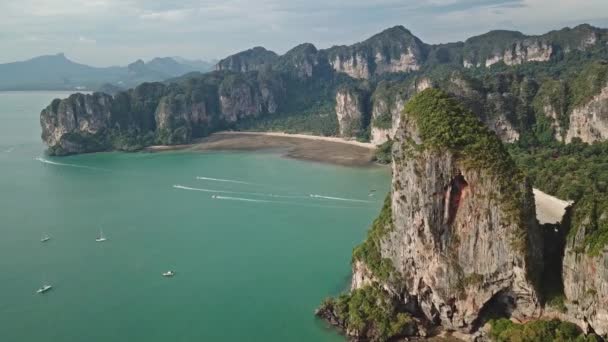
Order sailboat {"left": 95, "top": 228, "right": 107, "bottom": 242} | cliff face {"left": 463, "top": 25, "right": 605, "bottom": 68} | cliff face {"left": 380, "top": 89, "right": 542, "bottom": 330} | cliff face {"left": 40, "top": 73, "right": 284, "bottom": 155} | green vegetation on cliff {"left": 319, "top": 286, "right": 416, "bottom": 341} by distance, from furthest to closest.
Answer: cliff face {"left": 463, "top": 25, "right": 605, "bottom": 68} < cliff face {"left": 40, "top": 73, "right": 284, "bottom": 155} < sailboat {"left": 95, "top": 228, "right": 107, "bottom": 242} < green vegetation on cliff {"left": 319, "top": 286, "right": 416, "bottom": 341} < cliff face {"left": 380, "top": 89, "right": 542, "bottom": 330}

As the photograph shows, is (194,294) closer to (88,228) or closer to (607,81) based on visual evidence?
(88,228)

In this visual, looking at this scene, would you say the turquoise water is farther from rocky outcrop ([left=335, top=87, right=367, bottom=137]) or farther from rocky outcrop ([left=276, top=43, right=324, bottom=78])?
rocky outcrop ([left=276, top=43, right=324, bottom=78])

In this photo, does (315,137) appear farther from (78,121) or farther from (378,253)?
(378,253)

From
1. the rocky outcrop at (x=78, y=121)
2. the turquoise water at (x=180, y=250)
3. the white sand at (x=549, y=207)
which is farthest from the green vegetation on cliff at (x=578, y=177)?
the rocky outcrop at (x=78, y=121)

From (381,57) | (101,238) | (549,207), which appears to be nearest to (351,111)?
(549,207)

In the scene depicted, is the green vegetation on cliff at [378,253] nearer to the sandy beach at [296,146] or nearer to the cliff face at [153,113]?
the sandy beach at [296,146]

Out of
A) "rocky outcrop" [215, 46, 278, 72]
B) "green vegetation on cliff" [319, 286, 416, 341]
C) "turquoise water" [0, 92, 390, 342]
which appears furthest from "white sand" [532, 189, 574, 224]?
"rocky outcrop" [215, 46, 278, 72]
